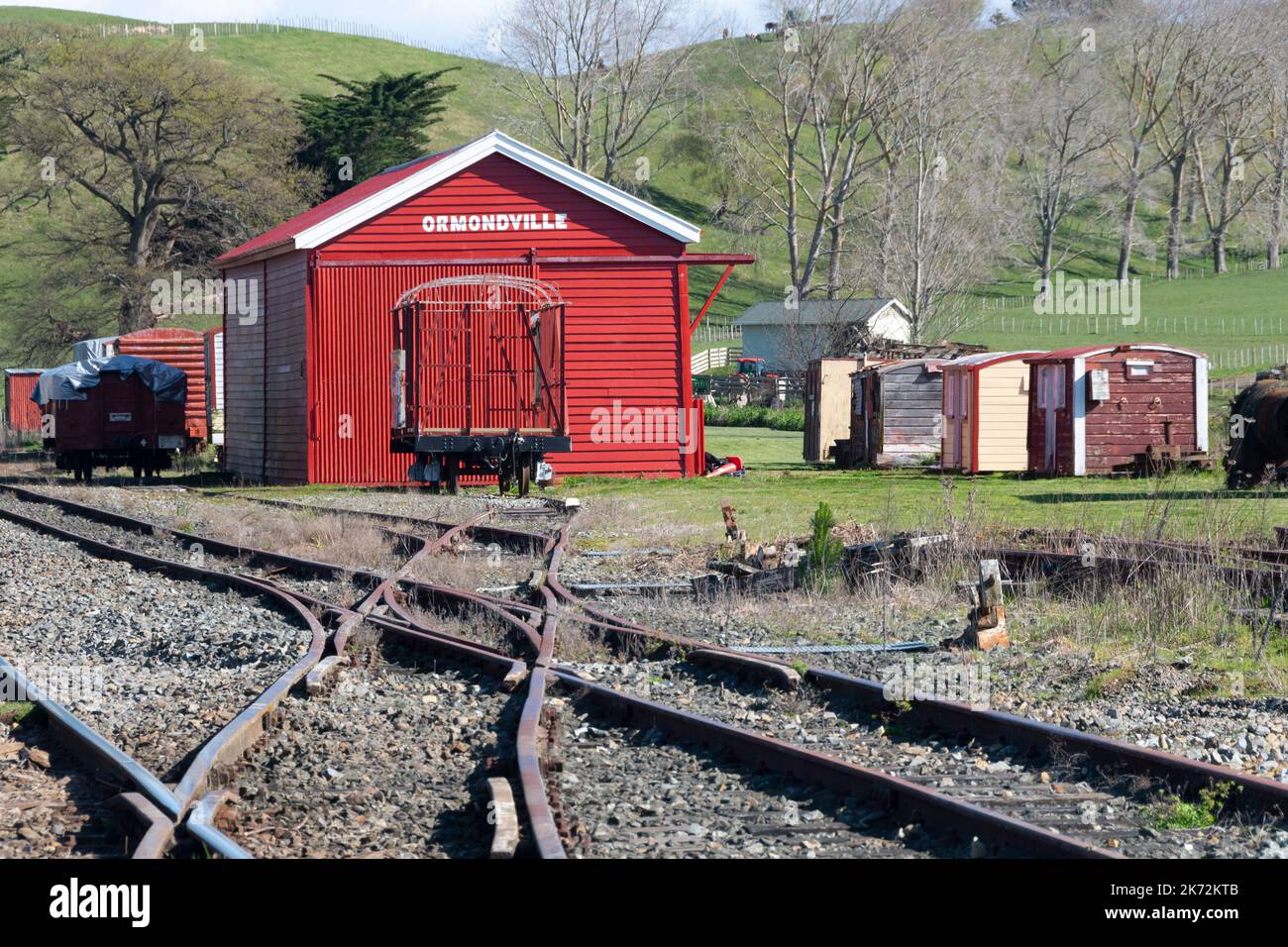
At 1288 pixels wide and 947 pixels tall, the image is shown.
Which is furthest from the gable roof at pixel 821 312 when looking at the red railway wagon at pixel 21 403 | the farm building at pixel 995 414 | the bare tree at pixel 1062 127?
the farm building at pixel 995 414

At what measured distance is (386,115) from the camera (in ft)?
223

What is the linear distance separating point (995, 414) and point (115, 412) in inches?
691

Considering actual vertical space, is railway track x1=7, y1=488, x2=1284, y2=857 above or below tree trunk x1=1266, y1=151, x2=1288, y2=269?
below

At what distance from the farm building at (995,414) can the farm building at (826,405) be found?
659 centimetres

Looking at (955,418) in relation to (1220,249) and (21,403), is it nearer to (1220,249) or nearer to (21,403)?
(21,403)

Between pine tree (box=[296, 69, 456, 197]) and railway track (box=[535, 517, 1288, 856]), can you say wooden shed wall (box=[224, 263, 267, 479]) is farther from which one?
pine tree (box=[296, 69, 456, 197])

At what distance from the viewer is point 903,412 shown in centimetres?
3019

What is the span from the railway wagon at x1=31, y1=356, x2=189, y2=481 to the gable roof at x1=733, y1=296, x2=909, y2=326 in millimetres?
31737

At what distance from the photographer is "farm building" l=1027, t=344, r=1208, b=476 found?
980 inches

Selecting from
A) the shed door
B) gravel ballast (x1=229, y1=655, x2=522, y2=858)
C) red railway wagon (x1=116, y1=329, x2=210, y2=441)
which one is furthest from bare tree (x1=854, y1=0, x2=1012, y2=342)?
gravel ballast (x1=229, y1=655, x2=522, y2=858)

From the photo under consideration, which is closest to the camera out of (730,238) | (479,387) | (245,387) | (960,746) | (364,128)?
(960,746)

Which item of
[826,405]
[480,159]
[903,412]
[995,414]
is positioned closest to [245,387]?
[480,159]

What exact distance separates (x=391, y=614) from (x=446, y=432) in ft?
36.0
